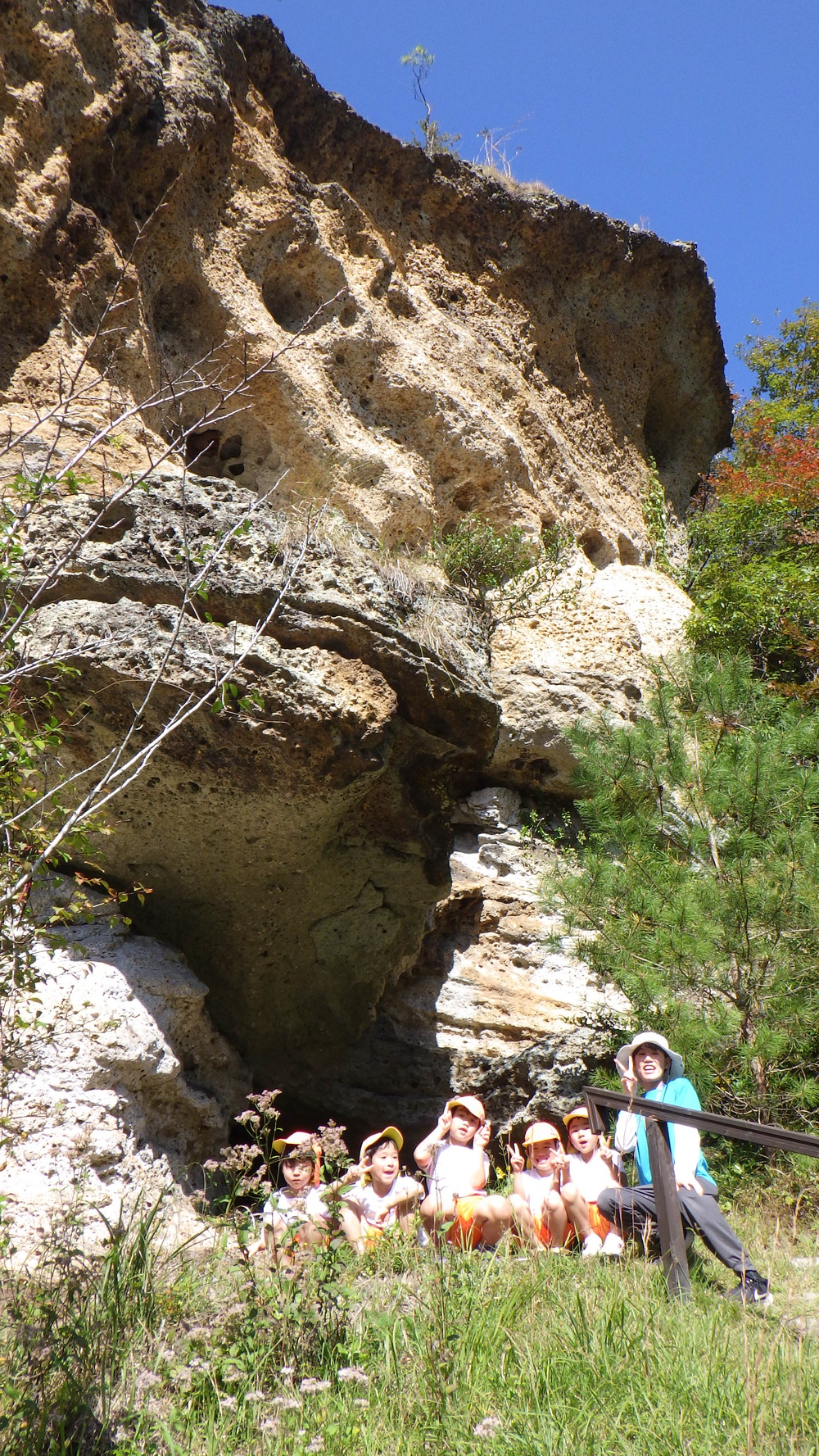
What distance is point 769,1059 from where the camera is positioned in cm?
526

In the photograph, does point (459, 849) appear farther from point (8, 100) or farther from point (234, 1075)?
point (8, 100)

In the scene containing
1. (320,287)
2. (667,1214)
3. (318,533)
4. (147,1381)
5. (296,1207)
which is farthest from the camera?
(320,287)

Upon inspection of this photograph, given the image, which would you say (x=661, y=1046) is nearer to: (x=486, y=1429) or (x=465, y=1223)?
(x=465, y=1223)

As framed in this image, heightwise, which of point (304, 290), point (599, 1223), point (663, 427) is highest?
point (663, 427)

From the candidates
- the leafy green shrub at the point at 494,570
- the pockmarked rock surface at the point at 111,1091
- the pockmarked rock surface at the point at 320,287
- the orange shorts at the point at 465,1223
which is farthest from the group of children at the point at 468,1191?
the leafy green shrub at the point at 494,570

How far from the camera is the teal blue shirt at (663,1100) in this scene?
4.16 metres

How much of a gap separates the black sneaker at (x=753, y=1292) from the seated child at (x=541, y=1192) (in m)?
0.85

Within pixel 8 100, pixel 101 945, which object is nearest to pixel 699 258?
pixel 8 100

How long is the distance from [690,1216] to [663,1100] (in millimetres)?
578

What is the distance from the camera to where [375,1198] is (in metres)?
4.59

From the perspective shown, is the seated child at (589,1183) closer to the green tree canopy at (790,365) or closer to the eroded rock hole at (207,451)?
the eroded rock hole at (207,451)

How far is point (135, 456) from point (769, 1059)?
5119mm

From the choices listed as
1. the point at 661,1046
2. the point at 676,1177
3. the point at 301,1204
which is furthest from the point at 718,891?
the point at 301,1204

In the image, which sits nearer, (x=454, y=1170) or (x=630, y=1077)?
(x=630, y=1077)
